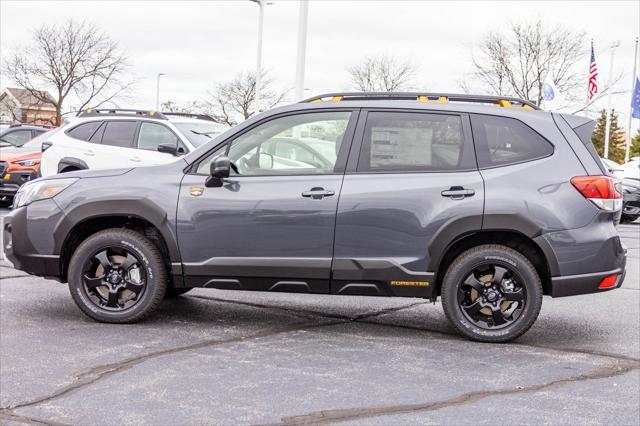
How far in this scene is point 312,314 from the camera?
709 centimetres

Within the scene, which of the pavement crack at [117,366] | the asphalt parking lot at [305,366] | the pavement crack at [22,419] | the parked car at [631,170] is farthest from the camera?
the parked car at [631,170]

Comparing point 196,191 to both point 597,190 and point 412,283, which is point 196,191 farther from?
point 597,190

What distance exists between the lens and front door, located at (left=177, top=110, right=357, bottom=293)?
20.2ft

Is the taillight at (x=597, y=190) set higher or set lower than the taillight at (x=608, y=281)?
higher

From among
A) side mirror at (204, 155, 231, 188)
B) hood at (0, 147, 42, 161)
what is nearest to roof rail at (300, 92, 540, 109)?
side mirror at (204, 155, 231, 188)

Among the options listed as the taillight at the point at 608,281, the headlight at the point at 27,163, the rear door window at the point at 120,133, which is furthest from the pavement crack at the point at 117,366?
the headlight at the point at 27,163

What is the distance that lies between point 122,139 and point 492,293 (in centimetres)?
870

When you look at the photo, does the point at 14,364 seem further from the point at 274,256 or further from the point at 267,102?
the point at 267,102

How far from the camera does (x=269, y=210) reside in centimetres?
619

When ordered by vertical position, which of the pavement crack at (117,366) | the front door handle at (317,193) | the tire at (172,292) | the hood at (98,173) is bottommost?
the pavement crack at (117,366)

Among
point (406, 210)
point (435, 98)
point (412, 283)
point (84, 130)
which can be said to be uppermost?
point (435, 98)

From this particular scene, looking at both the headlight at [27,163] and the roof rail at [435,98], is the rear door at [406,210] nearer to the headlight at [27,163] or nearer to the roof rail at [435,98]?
the roof rail at [435,98]

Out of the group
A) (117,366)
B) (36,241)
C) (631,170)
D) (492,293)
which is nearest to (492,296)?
(492,293)

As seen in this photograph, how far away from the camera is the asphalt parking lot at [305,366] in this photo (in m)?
4.39
